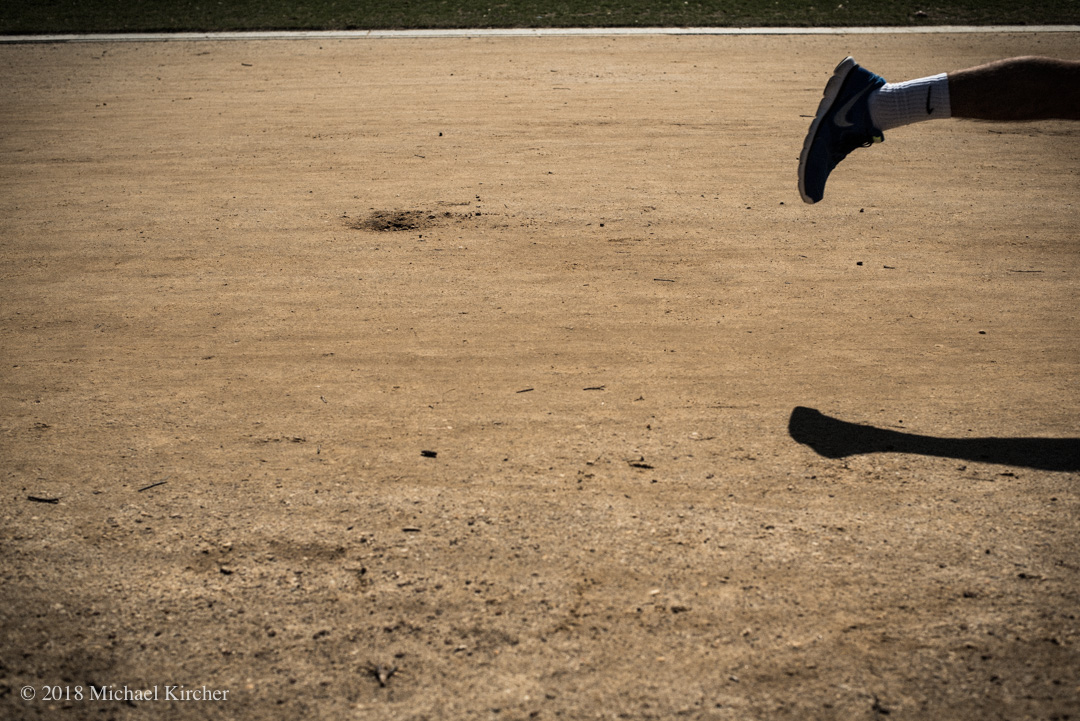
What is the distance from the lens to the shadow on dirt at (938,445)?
128 inches

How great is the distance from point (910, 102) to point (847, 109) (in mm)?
322

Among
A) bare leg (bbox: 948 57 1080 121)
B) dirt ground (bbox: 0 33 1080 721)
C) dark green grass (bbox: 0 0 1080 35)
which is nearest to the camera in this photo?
dirt ground (bbox: 0 33 1080 721)

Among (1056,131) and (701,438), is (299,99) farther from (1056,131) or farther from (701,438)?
(1056,131)

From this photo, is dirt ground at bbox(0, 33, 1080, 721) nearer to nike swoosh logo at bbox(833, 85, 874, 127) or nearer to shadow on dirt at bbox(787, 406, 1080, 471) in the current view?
shadow on dirt at bbox(787, 406, 1080, 471)

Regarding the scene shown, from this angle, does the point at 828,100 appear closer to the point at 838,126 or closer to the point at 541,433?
the point at 838,126

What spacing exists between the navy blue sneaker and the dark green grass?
31.2 feet

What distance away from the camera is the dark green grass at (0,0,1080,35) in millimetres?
13062

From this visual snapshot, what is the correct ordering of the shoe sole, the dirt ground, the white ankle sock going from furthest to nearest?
1. the shoe sole
2. the white ankle sock
3. the dirt ground

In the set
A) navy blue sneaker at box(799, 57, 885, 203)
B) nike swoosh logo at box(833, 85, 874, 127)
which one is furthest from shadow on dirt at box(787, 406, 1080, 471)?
nike swoosh logo at box(833, 85, 874, 127)

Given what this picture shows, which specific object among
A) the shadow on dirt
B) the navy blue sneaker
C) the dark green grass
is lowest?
the shadow on dirt

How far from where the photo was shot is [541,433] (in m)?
3.45

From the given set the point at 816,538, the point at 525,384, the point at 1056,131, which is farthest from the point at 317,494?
the point at 1056,131

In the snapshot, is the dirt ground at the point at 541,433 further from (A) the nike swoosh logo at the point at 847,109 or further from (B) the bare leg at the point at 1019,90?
(B) the bare leg at the point at 1019,90

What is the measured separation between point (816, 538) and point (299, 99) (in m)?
8.05
